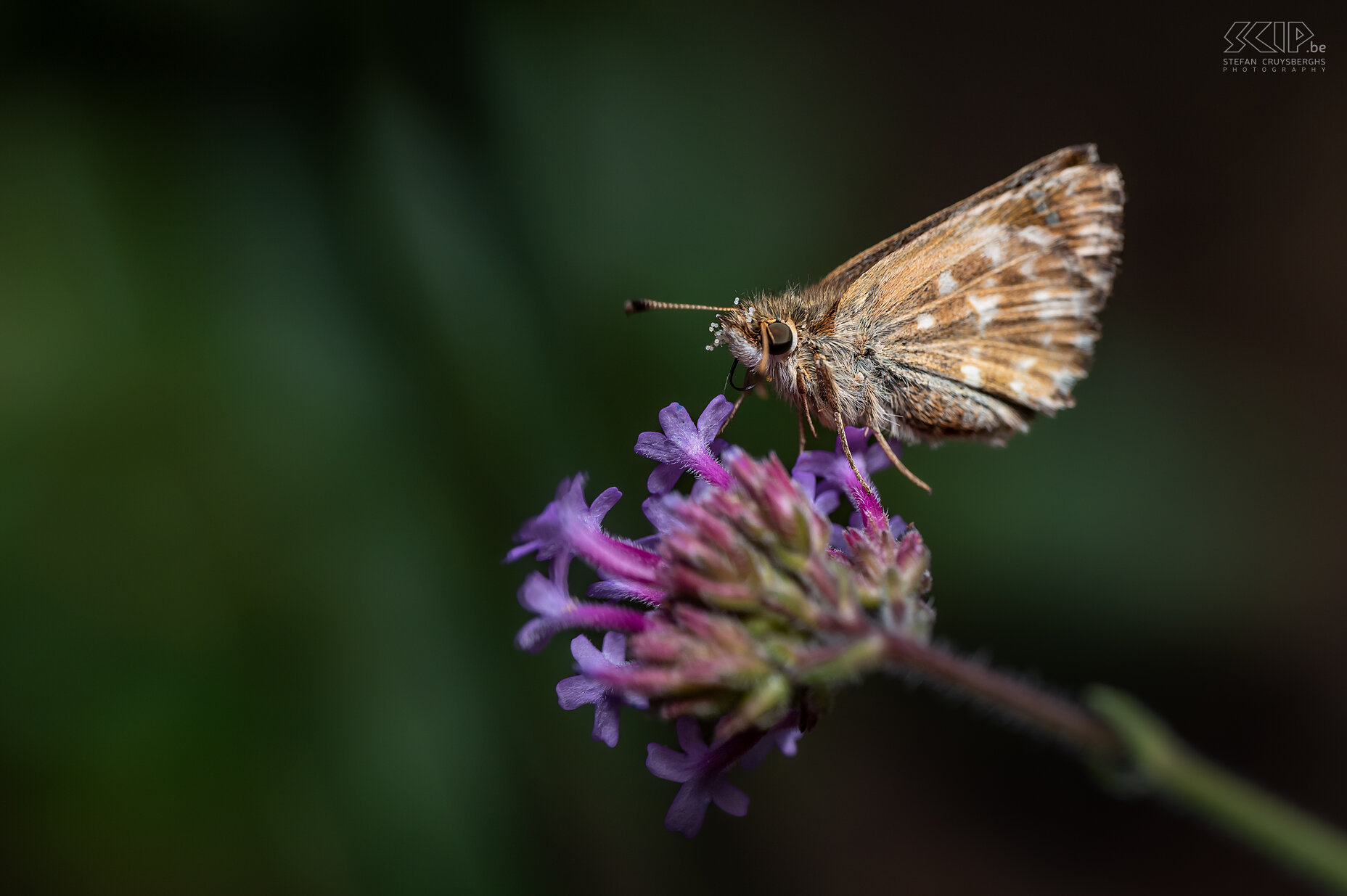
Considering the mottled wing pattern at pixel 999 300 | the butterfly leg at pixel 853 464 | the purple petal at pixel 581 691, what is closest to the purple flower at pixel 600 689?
the purple petal at pixel 581 691

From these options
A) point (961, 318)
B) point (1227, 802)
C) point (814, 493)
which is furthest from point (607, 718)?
point (961, 318)

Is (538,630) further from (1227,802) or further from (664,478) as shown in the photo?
(1227,802)

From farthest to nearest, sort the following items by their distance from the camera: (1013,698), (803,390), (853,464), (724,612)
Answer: (803,390), (853,464), (724,612), (1013,698)

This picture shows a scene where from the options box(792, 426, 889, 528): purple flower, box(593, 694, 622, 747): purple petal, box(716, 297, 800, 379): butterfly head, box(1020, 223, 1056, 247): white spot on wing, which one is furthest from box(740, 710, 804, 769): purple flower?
box(1020, 223, 1056, 247): white spot on wing

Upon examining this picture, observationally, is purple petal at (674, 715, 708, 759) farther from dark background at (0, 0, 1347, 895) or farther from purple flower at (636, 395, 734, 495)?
dark background at (0, 0, 1347, 895)

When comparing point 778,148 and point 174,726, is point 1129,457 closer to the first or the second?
point 778,148

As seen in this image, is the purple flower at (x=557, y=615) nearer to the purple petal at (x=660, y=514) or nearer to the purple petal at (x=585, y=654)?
the purple petal at (x=585, y=654)
